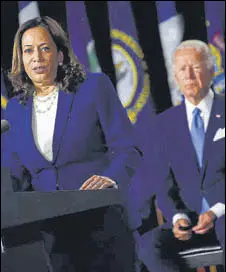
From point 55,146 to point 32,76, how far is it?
29cm

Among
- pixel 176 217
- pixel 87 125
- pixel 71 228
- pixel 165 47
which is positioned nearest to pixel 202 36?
pixel 165 47

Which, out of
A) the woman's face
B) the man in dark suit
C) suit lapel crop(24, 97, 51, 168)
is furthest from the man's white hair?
suit lapel crop(24, 97, 51, 168)

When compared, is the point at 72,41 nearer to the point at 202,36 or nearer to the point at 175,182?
the point at 202,36

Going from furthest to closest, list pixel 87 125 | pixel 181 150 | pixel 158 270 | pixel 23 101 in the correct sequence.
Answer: pixel 181 150, pixel 158 270, pixel 23 101, pixel 87 125

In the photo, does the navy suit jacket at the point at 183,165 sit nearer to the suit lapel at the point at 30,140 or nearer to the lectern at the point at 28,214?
the suit lapel at the point at 30,140

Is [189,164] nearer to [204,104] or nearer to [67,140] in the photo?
[204,104]

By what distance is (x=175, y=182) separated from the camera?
2.09 metres

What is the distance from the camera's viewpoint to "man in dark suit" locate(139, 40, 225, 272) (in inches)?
80.1

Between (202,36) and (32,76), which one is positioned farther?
(202,36)

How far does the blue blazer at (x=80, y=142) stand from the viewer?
1.45m

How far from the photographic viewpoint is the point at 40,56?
1710 mm

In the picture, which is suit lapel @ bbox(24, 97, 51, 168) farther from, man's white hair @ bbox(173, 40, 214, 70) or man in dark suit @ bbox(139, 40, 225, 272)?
man's white hair @ bbox(173, 40, 214, 70)

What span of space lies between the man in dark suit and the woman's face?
1.95 ft

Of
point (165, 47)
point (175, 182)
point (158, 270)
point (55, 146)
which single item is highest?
point (165, 47)
